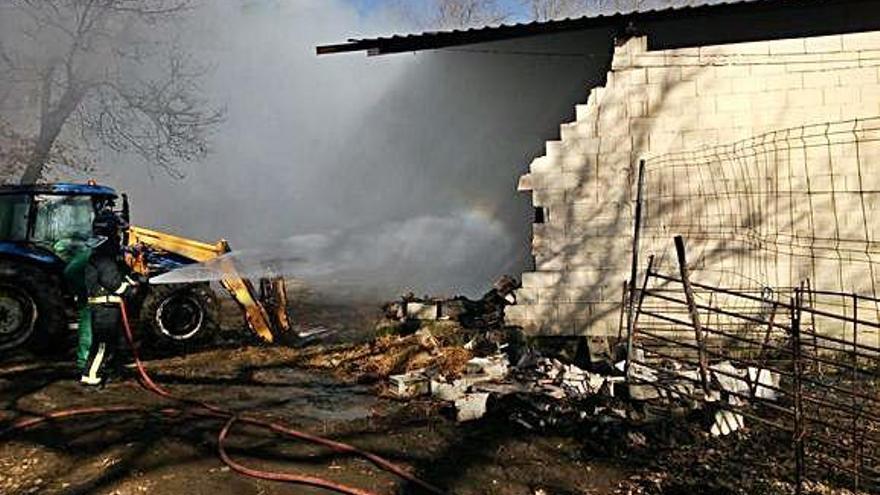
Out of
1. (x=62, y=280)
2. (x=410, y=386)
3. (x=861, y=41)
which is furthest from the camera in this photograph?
(x=62, y=280)

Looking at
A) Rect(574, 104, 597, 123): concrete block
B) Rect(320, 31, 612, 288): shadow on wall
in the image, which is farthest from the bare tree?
Rect(574, 104, 597, 123): concrete block

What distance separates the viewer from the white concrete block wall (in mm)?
7227

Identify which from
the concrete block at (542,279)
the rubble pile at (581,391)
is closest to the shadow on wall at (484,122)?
the concrete block at (542,279)

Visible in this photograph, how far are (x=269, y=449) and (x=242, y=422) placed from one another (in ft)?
2.41

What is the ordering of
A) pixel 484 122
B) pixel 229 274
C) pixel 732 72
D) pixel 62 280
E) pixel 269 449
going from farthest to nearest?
pixel 484 122 < pixel 229 274 < pixel 62 280 < pixel 732 72 < pixel 269 449

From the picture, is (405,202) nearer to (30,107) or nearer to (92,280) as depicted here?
(92,280)

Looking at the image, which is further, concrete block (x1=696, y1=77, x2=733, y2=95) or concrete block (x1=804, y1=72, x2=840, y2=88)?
concrete block (x1=696, y1=77, x2=733, y2=95)

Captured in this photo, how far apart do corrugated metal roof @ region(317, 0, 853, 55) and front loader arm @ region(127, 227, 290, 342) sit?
129 inches

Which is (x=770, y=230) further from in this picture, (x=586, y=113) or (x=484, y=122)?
(x=484, y=122)

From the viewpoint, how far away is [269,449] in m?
5.04

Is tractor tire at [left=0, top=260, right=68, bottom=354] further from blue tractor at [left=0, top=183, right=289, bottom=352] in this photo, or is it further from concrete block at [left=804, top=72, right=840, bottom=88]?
concrete block at [left=804, top=72, right=840, bottom=88]

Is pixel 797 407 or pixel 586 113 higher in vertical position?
pixel 586 113

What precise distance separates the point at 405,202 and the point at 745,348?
8805mm

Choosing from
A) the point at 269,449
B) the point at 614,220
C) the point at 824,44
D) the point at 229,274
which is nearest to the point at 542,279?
the point at 614,220
